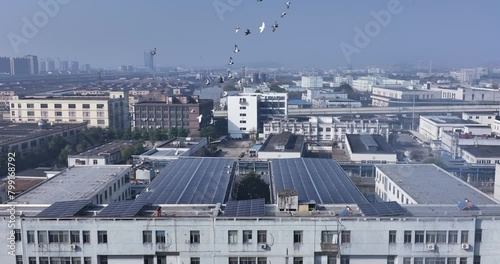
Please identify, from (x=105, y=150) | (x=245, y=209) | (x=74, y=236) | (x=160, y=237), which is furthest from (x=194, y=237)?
(x=105, y=150)

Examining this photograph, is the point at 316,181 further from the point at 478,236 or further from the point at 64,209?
the point at 64,209

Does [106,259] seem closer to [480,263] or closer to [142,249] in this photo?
[142,249]

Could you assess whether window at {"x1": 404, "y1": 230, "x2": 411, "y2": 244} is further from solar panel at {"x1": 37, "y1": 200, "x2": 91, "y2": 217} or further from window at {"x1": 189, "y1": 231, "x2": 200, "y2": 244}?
solar panel at {"x1": 37, "y1": 200, "x2": 91, "y2": 217}

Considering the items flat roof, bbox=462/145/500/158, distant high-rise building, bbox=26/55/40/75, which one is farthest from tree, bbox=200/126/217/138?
distant high-rise building, bbox=26/55/40/75

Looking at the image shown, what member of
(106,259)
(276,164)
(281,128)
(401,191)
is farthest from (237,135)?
(106,259)

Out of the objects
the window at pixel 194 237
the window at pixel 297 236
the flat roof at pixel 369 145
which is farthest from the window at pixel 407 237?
the flat roof at pixel 369 145
